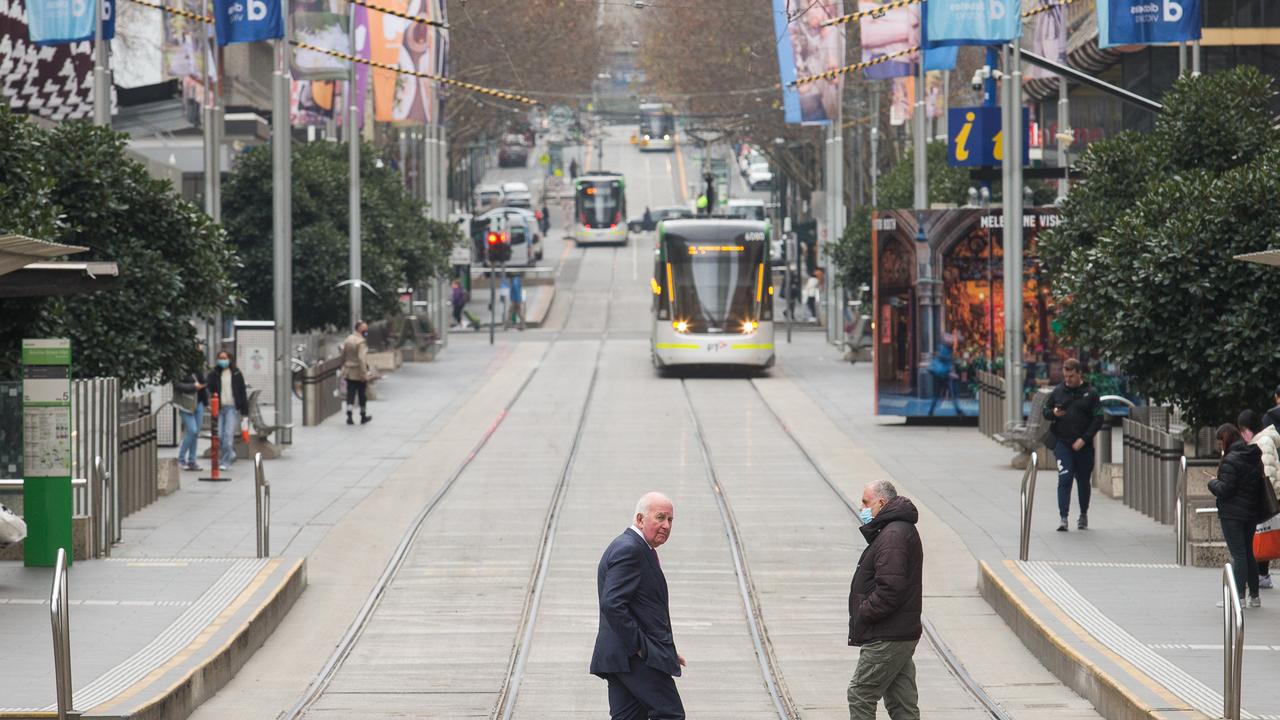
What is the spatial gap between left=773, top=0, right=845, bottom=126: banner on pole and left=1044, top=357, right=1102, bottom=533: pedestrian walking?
13.4 meters

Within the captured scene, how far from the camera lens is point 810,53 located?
130ft

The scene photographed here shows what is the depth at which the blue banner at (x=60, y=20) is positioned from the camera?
2642cm

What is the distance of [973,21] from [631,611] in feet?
59.7

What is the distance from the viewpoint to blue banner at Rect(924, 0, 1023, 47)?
2595cm

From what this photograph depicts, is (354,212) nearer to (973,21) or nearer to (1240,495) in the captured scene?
(973,21)

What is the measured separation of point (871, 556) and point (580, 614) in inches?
248

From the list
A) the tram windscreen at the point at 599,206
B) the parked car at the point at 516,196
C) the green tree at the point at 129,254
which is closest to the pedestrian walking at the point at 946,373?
the green tree at the point at 129,254

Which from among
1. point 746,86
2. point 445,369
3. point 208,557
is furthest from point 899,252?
point 746,86

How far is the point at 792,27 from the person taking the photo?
38.6 meters

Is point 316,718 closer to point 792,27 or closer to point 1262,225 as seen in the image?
point 1262,225

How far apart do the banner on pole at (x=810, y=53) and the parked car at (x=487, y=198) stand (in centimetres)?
5876

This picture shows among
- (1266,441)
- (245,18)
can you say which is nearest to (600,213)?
(245,18)

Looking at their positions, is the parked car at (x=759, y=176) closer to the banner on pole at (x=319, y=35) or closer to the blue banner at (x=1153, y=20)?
the banner on pole at (x=319, y=35)

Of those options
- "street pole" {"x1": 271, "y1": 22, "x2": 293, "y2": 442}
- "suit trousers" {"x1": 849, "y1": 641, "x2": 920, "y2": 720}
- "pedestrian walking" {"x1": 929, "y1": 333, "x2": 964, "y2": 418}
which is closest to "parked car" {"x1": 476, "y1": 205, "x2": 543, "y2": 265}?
"street pole" {"x1": 271, "y1": 22, "x2": 293, "y2": 442}
